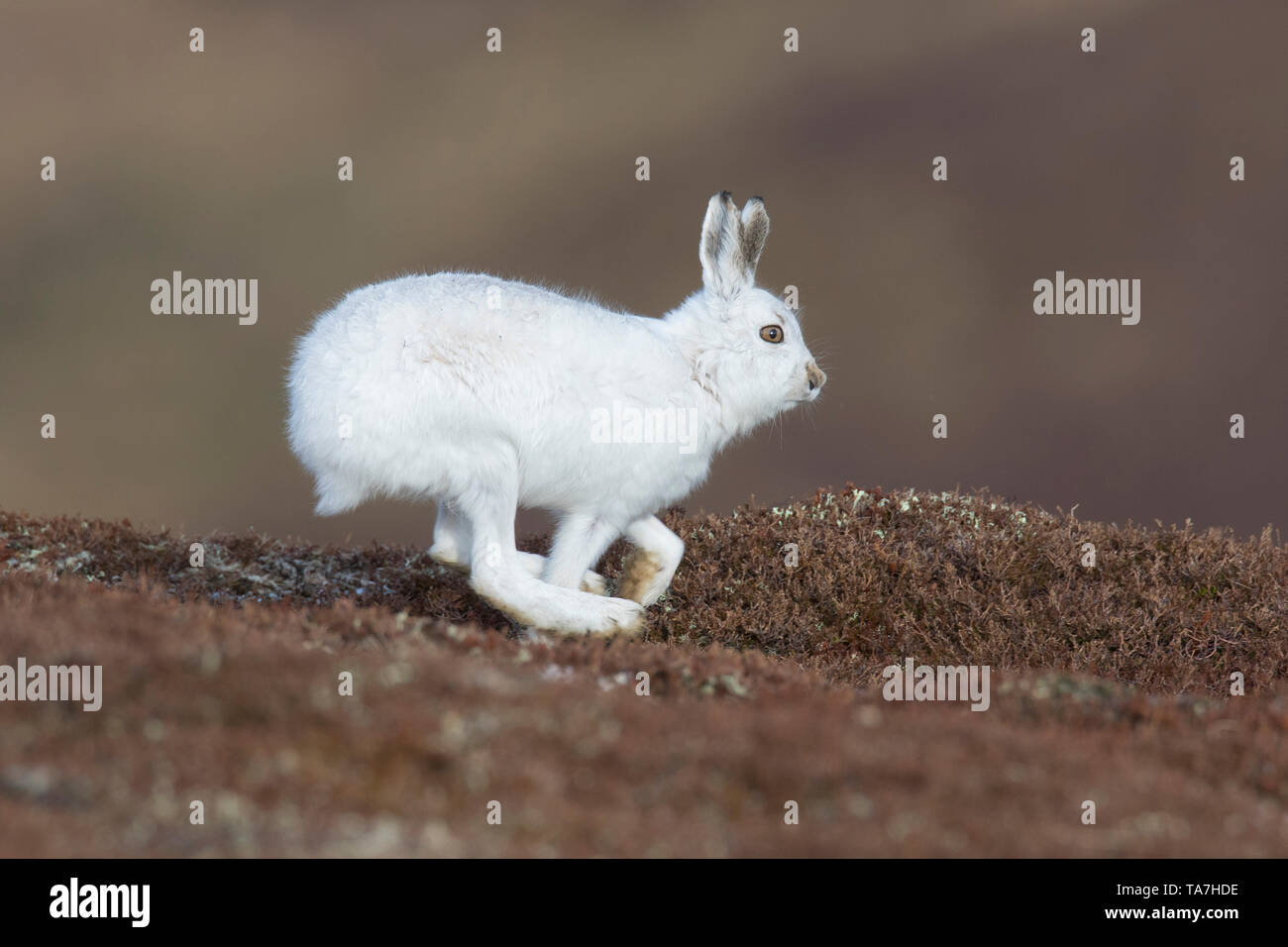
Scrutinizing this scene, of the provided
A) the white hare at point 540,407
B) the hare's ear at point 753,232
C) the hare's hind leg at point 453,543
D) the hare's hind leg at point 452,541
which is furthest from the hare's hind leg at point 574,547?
the hare's ear at point 753,232

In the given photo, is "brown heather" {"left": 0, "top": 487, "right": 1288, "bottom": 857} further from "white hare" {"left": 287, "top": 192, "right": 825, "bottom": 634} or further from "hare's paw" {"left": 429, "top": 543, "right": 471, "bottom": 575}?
"hare's paw" {"left": 429, "top": 543, "right": 471, "bottom": 575}

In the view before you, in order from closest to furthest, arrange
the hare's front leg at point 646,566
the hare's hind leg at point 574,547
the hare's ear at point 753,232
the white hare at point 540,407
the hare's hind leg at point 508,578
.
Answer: the white hare at point 540,407
the hare's hind leg at point 508,578
the hare's hind leg at point 574,547
the hare's ear at point 753,232
the hare's front leg at point 646,566

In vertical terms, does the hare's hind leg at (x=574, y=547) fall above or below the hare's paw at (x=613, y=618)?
above

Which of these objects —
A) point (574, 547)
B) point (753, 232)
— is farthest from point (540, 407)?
point (753, 232)

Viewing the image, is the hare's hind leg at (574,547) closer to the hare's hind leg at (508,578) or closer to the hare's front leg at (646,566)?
the hare's front leg at (646,566)

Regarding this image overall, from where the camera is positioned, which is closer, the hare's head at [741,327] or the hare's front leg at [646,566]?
the hare's head at [741,327]
